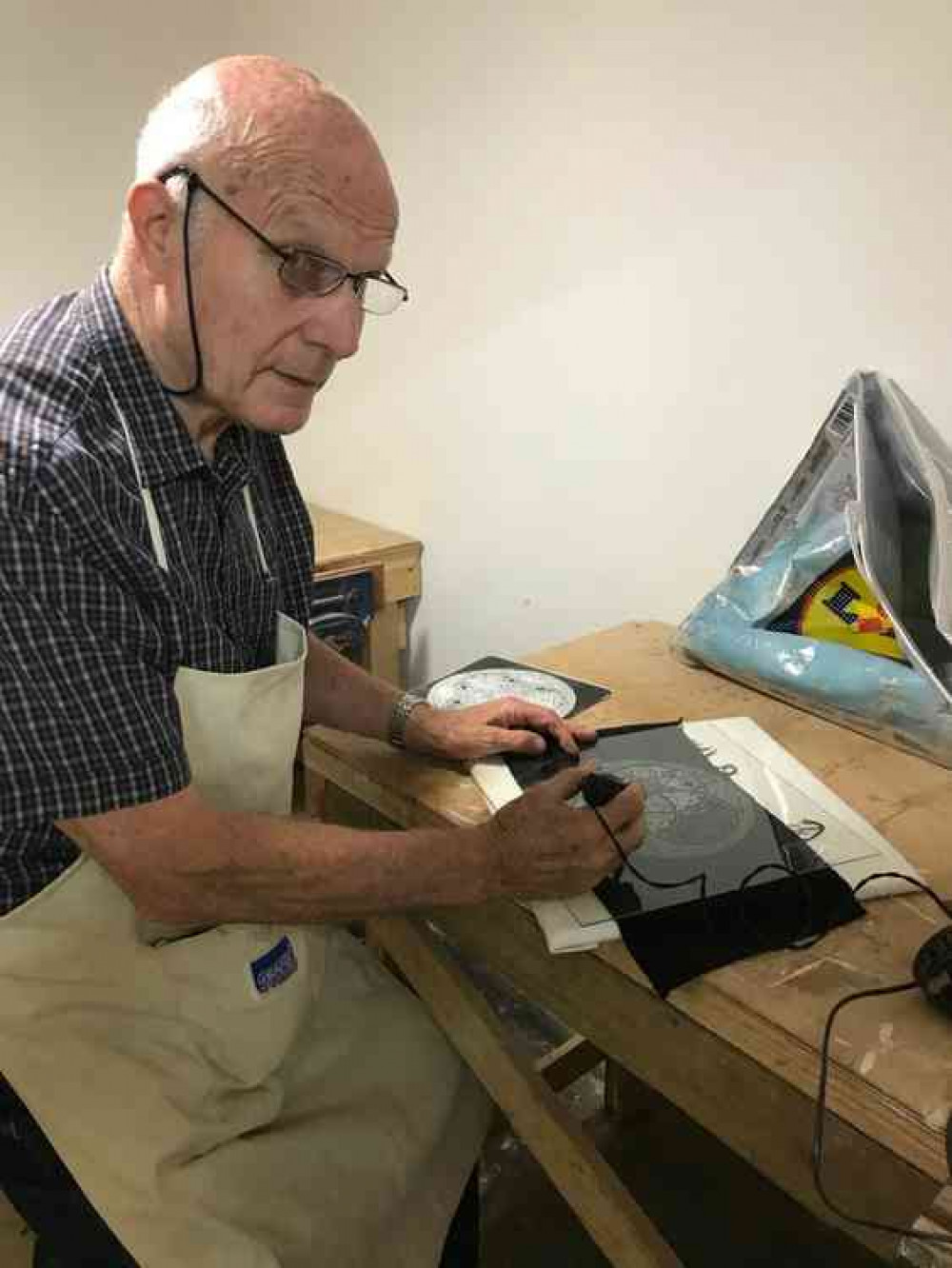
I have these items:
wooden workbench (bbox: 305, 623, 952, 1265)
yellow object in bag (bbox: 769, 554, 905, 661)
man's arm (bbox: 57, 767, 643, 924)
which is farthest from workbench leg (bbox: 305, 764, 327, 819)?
yellow object in bag (bbox: 769, 554, 905, 661)

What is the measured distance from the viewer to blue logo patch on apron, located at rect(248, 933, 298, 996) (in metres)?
0.90

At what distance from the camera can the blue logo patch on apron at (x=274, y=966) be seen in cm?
90

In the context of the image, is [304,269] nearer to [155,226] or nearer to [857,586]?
[155,226]

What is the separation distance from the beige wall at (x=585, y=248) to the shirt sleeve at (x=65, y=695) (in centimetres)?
100

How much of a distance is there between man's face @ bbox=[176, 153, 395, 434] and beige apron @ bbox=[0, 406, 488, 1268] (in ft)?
0.41

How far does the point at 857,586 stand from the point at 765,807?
0.40 m

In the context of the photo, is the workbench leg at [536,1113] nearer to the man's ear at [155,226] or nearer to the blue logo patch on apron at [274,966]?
the blue logo patch on apron at [274,966]

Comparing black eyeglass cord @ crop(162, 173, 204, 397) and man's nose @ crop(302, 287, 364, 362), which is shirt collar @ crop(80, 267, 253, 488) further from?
man's nose @ crop(302, 287, 364, 362)

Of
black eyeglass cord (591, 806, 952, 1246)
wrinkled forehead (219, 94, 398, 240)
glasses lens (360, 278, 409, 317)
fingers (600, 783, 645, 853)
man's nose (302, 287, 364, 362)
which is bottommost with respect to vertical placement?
black eyeglass cord (591, 806, 952, 1246)

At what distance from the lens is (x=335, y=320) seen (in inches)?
36.2

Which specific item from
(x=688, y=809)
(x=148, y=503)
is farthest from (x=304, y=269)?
(x=688, y=809)

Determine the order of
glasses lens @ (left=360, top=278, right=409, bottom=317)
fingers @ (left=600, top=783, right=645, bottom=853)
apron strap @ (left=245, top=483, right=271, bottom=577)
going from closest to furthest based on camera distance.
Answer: fingers @ (left=600, top=783, right=645, bottom=853) < glasses lens @ (left=360, top=278, right=409, bottom=317) < apron strap @ (left=245, top=483, right=271, bottom=577)

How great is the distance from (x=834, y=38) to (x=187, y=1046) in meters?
1.39

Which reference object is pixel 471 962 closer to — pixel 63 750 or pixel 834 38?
pixel 63 750
